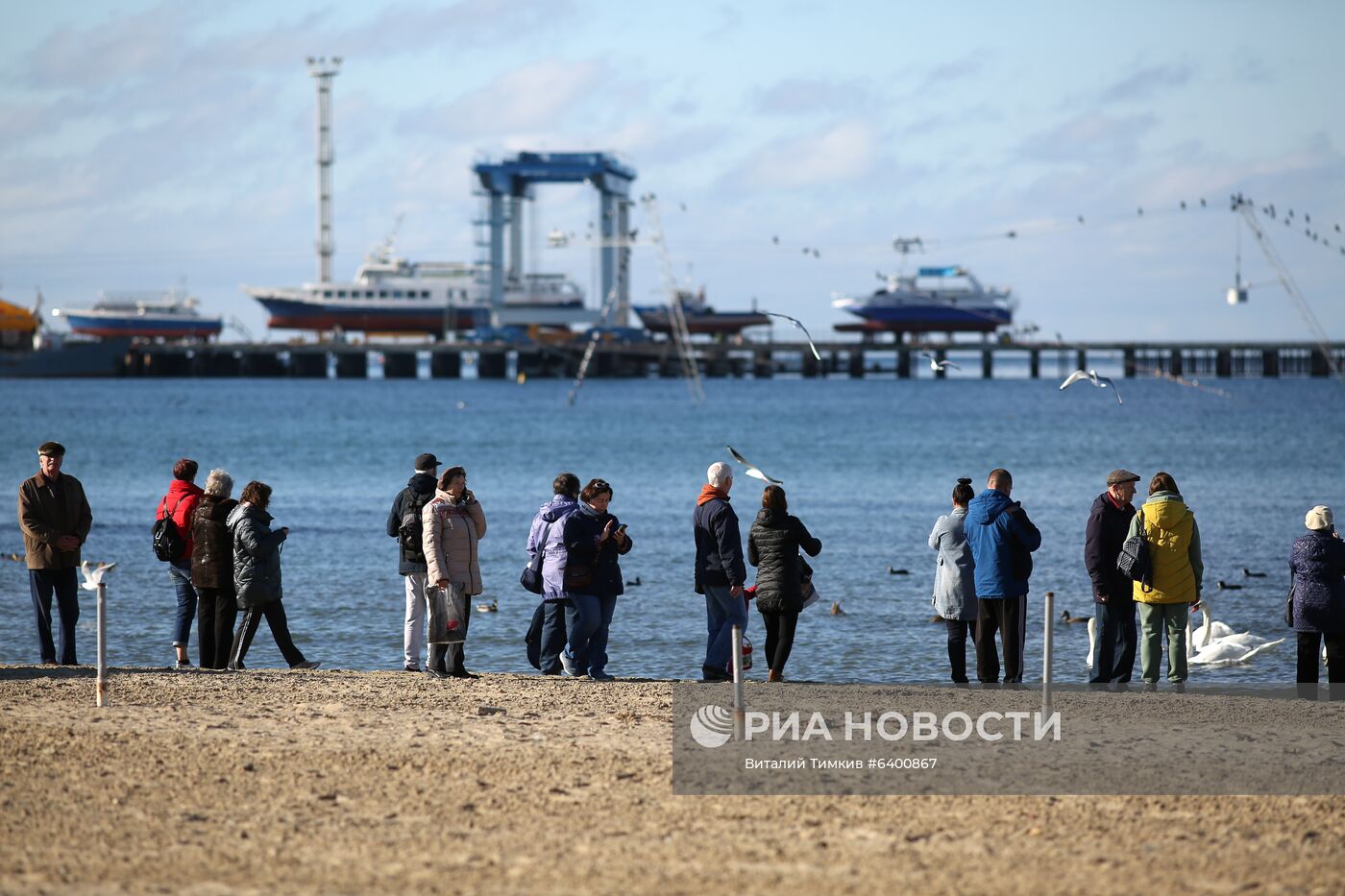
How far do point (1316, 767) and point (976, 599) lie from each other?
2.78 m

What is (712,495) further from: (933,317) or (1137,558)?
(933,317)

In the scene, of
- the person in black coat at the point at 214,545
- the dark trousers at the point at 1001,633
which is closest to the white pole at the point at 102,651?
the person in black coat at the point at 214,545

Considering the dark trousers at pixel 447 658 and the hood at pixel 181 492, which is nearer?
the dark trousers at pixel 447 658

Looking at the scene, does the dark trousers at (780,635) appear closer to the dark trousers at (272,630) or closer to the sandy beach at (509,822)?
the sandy beach at (509,822)

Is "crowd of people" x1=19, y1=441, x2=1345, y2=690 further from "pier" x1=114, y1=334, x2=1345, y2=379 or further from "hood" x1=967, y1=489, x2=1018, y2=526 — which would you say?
"pier" x1=114, y1=334, x2=1345, y2=379

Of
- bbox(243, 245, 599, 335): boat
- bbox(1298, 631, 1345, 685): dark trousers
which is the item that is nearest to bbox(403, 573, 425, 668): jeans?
bbox(1298, 631, 1345, 685): dark trousers

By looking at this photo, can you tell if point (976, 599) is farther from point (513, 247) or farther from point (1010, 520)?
point (513, 247)

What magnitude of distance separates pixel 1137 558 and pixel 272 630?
590cm

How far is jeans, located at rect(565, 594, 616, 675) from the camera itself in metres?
10.4

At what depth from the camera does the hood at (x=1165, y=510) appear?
9844 mm

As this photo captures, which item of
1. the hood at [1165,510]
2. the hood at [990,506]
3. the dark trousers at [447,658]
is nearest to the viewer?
the hood at [1165,510]

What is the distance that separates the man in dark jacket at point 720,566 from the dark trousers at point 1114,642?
7.82 feet

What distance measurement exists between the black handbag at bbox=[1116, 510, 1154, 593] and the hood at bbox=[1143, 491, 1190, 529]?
0.07 metres

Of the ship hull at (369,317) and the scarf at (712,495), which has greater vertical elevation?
the ship hull at (369,317)
